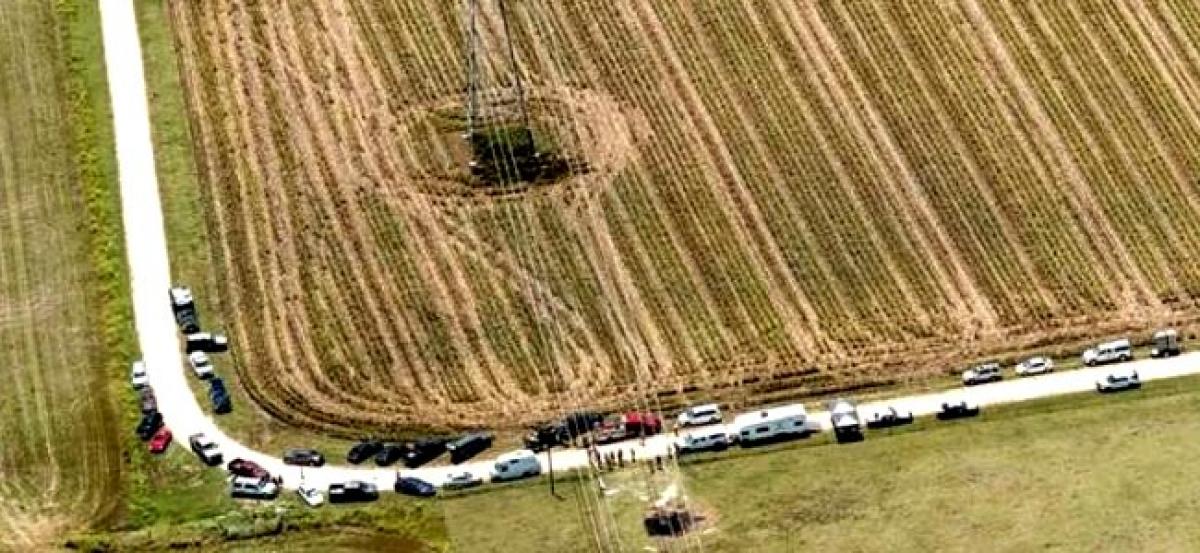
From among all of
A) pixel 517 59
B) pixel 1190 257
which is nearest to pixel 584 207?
pixel 517 59

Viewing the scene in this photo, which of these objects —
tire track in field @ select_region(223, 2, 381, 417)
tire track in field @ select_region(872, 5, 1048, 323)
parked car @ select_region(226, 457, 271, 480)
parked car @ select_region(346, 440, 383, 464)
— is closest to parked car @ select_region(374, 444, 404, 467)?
parked car @ select_region(346, 440, 383, 464)

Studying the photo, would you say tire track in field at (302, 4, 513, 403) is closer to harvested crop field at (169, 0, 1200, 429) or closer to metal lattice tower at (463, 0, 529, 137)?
harvested crop field at (169, 0, 1200, 429)

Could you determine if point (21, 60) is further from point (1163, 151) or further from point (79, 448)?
point (1163, 151)

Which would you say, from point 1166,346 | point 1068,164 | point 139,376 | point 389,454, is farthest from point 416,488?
point 1068,164

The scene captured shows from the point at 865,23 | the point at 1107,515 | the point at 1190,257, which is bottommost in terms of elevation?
the point at 1107,515

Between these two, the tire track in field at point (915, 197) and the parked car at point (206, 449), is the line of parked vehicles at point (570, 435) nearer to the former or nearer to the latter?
the parked car at point (206, 449)

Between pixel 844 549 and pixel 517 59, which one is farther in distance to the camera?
pixel 517 59
